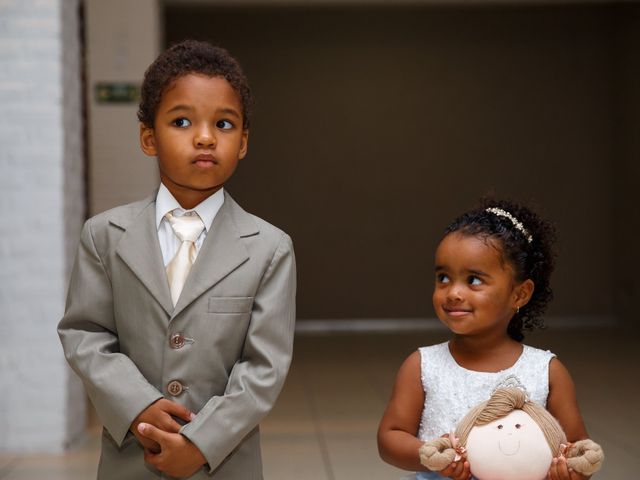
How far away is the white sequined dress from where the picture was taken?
1.56 m

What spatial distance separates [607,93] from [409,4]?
4.39 meters

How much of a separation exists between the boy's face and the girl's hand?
2.05ft

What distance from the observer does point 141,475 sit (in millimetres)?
1498

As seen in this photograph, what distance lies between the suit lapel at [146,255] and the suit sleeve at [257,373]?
163 mm

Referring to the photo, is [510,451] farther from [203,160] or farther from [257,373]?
[203,160]

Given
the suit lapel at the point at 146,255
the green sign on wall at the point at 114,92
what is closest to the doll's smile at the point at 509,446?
the suit lapel at the point at 146,255

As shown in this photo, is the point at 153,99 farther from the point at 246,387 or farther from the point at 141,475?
the point at 141,475

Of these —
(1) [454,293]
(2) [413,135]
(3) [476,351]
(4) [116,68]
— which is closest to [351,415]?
(4) [116,68]

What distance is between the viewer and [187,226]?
156 cm

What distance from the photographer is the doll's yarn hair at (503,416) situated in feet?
4.61

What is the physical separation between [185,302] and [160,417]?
0.20 meters

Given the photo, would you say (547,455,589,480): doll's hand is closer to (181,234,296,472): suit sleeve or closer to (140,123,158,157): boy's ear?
(181,234,296,472): suit sleeve

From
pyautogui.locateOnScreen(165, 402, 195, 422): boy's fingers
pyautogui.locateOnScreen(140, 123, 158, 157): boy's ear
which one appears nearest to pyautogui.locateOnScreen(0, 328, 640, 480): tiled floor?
pyautogui.locateOnScreen(165, 402, 195, 422): boy's fingers

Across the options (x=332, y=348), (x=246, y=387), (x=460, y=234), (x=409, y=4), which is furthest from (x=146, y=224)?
(x=332, y=348)
